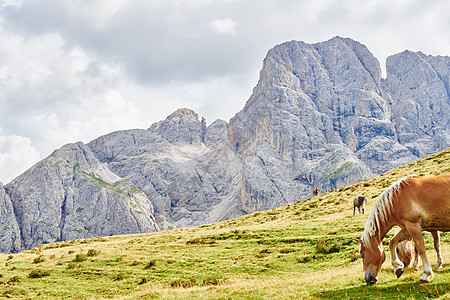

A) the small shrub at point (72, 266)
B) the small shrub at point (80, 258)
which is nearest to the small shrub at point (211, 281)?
the small shrub at point (72, 266)

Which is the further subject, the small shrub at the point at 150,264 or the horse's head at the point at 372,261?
the small shrub at the point at 150,264

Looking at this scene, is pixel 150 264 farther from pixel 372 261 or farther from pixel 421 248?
pixel 421 248

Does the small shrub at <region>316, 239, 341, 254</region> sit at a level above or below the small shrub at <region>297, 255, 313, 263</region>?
above

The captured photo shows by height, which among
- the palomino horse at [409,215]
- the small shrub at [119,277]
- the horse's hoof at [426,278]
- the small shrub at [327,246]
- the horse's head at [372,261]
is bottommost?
the small shrub at [119,277]

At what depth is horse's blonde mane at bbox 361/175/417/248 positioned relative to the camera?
1318cm

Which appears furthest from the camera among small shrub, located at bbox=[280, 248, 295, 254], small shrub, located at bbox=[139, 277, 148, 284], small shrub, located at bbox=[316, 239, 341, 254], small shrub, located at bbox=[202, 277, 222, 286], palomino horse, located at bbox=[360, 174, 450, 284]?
small shrub, located at bbox=[280, 248, 295, 254]

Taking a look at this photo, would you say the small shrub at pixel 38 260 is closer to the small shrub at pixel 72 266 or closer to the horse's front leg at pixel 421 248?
the small shrub at pixel 72 266

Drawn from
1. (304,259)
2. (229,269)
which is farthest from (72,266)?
(304,259)

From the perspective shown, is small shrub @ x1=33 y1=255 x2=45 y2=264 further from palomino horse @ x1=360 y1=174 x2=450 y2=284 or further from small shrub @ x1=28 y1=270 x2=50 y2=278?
palomino horse @ x1=360 y1=174 x2=450 y2=284

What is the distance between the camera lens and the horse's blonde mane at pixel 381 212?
13.2 meters

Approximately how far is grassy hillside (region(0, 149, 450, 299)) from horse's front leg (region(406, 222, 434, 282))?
0.31 metres

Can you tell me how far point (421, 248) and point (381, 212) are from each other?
1.87 m

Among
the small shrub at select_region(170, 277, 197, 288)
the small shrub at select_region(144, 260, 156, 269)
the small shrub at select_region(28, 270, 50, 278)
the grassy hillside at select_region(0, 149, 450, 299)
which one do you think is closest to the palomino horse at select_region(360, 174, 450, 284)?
the grassy hillside at select_region(0, 149, 450, 299)

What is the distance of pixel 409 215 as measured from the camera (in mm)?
12641
